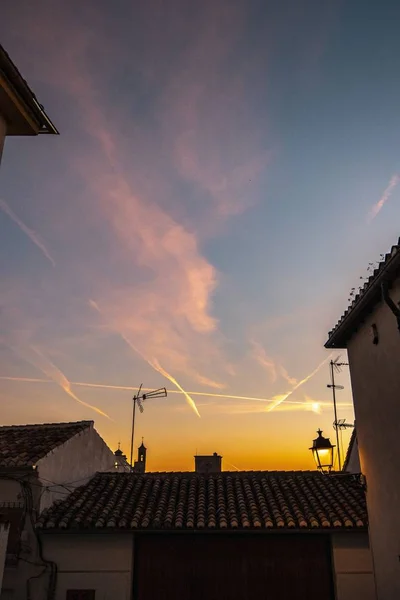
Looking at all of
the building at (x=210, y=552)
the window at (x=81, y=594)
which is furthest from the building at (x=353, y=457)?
the window at (x=81, y=594)

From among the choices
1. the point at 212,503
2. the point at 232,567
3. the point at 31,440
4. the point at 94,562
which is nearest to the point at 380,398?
the point at 232,567

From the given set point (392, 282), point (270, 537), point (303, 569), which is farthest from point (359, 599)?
point (392, 282)

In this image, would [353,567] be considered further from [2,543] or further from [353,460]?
[2,543]

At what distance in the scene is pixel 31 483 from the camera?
1377 centimetres

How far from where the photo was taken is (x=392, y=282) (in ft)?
32.0

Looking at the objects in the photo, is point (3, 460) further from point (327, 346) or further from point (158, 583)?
point (327, 346)

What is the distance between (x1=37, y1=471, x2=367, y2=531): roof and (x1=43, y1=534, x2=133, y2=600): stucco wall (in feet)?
1.65

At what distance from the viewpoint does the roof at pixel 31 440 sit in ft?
46.5

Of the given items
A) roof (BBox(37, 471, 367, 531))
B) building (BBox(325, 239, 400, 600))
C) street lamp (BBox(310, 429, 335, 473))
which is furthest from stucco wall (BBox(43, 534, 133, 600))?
building (BBox(325, 239, 400, 600))

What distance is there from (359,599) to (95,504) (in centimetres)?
749

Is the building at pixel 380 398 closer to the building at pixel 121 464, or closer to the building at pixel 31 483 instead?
the building at pixel 31 483

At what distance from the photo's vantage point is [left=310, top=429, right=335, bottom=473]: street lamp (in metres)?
11.7

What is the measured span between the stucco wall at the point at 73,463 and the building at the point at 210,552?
0.77 m

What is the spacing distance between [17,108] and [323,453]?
9.59m
